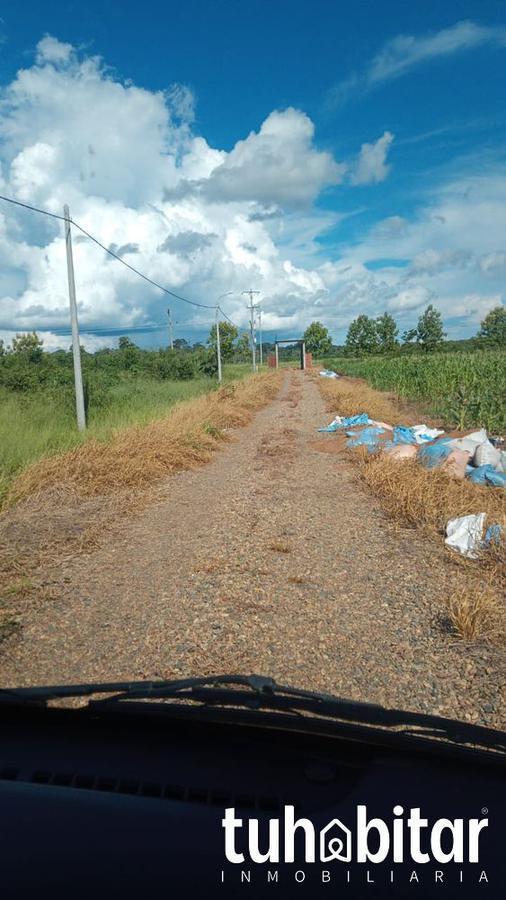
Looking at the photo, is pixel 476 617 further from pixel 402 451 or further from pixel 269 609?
pixel 402 451

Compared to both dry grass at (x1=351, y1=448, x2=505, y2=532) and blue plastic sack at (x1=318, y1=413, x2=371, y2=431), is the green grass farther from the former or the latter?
dry grass at (x1=351, y1=448, x2=505, y2=532)

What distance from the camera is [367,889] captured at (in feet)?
4.50

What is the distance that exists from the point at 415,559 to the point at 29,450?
22.3 ft

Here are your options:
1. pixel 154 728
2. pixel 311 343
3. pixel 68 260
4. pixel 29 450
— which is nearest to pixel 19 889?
pixel 154 728

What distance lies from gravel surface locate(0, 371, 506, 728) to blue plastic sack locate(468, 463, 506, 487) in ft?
5.40

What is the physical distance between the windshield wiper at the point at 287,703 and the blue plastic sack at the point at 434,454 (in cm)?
719

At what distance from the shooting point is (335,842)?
1.50 m

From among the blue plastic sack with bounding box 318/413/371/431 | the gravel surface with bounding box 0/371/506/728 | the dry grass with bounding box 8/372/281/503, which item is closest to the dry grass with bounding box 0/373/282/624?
the dry grass with bounding box 8/372/281/503

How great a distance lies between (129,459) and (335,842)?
870 centimetres

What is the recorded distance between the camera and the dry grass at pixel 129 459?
8.55m

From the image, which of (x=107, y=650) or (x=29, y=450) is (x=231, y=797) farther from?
(x=29, y=450)

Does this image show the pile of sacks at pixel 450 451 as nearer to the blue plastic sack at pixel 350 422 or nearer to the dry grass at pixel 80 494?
the blue plastic sack at pixel 350 422

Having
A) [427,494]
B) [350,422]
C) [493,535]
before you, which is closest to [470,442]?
[427,494]

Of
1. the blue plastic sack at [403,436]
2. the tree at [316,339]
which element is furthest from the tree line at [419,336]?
the blue plastic sack at [403,436]
